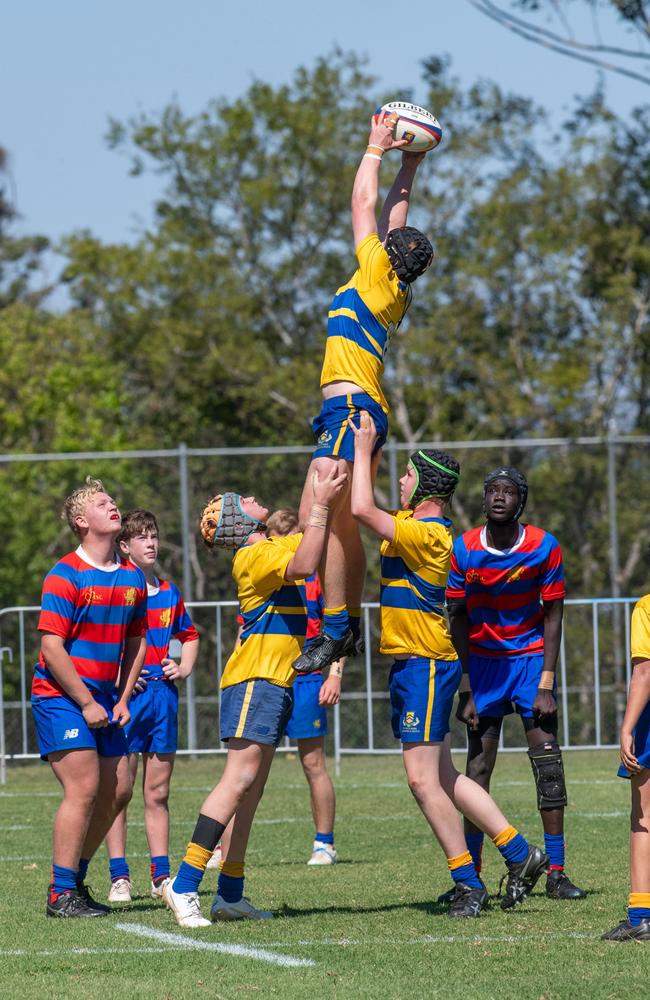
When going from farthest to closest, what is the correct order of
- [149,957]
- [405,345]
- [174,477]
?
[405,345]
[174,477]
[149,957]

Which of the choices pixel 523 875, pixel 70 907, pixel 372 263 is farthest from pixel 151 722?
pixel 372 263

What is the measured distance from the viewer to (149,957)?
6.20 m

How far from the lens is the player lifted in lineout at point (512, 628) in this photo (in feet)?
26.3

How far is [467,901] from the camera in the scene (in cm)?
712

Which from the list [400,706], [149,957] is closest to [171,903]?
[149,957]

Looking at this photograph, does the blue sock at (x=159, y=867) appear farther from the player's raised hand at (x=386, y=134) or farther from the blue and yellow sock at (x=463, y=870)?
the player's raised hand at (x=386, y=134)

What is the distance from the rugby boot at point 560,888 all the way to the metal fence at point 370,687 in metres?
7.34

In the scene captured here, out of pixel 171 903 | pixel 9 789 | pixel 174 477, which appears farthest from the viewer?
pixel 174 477

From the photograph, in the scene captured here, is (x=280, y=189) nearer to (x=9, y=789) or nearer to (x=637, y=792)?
(x=9, y=789)

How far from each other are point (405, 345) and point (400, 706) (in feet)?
58.3

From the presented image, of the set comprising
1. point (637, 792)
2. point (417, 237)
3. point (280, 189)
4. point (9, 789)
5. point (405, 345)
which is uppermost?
point (280, 189)

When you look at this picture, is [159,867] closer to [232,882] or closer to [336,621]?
[232,882]

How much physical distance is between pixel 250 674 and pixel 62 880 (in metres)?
1.35

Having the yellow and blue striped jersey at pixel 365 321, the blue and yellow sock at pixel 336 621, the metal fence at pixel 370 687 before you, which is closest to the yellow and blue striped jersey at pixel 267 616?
the blue and yellow sock at pixel 336 621
